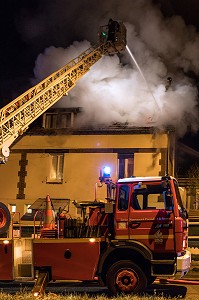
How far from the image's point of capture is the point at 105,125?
2462cm

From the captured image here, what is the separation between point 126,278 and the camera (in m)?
9.61

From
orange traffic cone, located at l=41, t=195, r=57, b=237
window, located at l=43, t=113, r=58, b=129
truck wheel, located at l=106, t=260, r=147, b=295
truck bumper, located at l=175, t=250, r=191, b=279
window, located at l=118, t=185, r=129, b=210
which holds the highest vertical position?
window, located at l=43, t=113, r=58, b=129

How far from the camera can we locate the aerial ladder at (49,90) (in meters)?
18.6

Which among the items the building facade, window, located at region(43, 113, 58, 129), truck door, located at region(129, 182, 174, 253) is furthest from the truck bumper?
window, located at region(43, 113, 58, 129)

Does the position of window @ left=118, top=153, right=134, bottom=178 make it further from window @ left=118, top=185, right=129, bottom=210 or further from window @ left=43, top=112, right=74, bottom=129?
window @ left=118, top=185, right=129, bottom=210

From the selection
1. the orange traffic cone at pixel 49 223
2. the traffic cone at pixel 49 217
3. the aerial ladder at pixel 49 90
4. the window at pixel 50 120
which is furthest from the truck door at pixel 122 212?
the window at pixel 50 120

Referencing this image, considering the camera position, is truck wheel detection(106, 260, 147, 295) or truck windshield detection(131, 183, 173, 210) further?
truck windshield detection(131, 183, 173, 210)

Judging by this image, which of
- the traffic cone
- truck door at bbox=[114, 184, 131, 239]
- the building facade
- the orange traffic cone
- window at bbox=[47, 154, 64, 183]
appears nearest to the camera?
truck door at bbox=[114, 184, 131, 239]

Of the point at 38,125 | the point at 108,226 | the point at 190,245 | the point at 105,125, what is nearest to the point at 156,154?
the point at 105,125

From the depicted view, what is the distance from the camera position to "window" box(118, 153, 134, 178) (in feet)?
79.0

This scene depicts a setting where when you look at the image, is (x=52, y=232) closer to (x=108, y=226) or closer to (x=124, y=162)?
(x=108, y=226)

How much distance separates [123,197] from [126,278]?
1.70 metres

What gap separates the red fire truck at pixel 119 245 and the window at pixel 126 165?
1389 cm

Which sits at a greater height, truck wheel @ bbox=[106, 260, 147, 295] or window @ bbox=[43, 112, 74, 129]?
window @ bbox=[43, 112, 74, 129]
